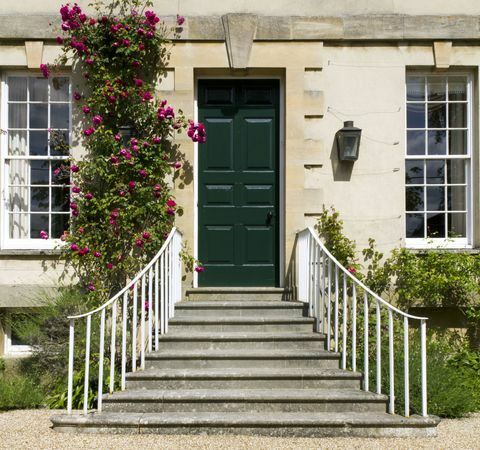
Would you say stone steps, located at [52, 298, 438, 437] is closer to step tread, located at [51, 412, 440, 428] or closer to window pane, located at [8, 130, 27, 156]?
step tread, located at [51, 412, 440, 428]

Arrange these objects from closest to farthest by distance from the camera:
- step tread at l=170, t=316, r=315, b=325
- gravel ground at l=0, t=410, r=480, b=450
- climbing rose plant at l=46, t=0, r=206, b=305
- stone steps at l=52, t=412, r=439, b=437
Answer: gravel ground at l=0, t=410, r=480, b=450 → stone steps at l=52, t=412, r=439, b=437 → step tread at l=170, t=316, r=315, b=325 → climbing rose plant at l=46, t=0, r=206, b=305

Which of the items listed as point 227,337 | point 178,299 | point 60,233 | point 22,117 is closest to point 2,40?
point 22,117

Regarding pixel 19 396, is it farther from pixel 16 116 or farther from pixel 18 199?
pixel 16 116

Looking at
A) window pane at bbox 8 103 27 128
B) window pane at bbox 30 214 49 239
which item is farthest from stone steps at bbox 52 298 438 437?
window pane at bbox 8 103 27 128

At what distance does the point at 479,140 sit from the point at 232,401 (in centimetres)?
425

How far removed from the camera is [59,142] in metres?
7.07

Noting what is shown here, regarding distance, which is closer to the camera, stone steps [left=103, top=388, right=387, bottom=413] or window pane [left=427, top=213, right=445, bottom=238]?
stone steps [left=103, top=388, right=387, bottom=413]

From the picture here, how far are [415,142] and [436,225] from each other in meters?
1.02

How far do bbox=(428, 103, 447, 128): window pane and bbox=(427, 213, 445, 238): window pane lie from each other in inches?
42.6

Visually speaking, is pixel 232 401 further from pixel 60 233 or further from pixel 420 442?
pixel 60 233

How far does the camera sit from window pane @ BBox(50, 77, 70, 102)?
7.16 metres

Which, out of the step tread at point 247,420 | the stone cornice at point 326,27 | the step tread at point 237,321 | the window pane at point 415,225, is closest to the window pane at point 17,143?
the stone cornice at point 326,27

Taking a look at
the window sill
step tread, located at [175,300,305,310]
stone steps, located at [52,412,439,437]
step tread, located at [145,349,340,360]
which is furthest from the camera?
the window sill

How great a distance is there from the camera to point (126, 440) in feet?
14.9
